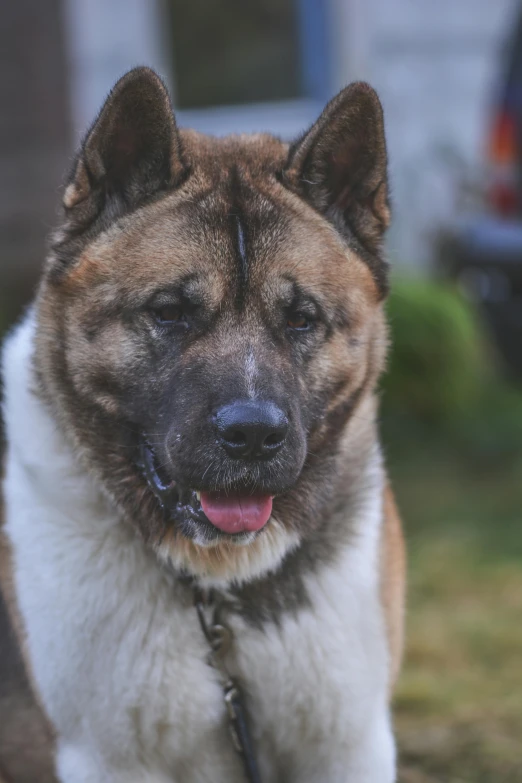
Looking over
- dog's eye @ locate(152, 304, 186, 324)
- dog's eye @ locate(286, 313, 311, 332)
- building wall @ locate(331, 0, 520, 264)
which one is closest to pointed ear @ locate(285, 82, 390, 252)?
dog's eye @ locate(286, 313, 311, 332)

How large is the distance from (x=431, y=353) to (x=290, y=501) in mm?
3725

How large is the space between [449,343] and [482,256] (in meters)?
0.54

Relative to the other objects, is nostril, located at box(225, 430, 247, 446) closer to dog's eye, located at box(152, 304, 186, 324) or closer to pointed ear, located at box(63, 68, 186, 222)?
dog's eye, located at box(152, 304, 186, 324)

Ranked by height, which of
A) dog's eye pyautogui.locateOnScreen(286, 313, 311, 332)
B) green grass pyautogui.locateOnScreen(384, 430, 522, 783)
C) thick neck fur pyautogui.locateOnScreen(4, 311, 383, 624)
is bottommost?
green grass pyautogui.locateOnScreen(384, 430, 522, 783)

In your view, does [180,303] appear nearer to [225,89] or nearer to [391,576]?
[391,576]

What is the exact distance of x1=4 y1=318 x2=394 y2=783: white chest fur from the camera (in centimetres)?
244

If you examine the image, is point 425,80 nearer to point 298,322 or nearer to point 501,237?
point 501,237

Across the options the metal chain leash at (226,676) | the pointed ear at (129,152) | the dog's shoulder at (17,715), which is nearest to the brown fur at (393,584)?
the metal chain leash at (226,676)

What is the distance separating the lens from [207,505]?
240 cm

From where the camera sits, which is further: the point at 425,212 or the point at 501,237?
the point at 425,212

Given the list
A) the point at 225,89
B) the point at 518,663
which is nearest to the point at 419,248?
the point at 225,89

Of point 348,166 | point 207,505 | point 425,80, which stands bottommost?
point 425,80

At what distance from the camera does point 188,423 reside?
7.59 feet

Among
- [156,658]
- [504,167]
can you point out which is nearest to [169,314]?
[156,658]
